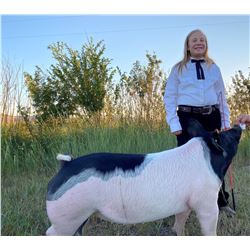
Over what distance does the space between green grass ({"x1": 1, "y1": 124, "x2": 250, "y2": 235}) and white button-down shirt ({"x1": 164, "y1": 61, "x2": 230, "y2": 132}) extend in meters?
0.63

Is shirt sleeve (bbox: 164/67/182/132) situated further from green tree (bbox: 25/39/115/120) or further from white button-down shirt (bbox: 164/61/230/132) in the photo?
green tree (bbox: 25/39/115/120)

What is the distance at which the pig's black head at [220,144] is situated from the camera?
1.67 metres

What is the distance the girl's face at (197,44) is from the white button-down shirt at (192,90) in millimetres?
67

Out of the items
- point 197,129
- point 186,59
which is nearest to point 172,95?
point 186,59

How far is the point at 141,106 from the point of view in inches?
159

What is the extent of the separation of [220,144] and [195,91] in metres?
0.55

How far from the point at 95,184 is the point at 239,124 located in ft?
2.64

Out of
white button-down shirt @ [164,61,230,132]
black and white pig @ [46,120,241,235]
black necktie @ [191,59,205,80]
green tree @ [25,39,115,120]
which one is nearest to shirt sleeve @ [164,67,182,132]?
white button-down shirt @ [164,61,230,132]

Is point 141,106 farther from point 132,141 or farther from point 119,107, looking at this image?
point 132,141

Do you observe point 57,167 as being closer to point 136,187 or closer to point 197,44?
point 197,44

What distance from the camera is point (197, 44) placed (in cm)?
220

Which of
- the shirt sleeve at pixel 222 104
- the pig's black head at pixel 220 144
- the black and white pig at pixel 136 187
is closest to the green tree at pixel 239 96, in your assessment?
the shirt sleeve at pixel 222 104

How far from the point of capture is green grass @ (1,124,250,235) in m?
2.24

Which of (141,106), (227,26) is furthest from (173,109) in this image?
(141,106)
